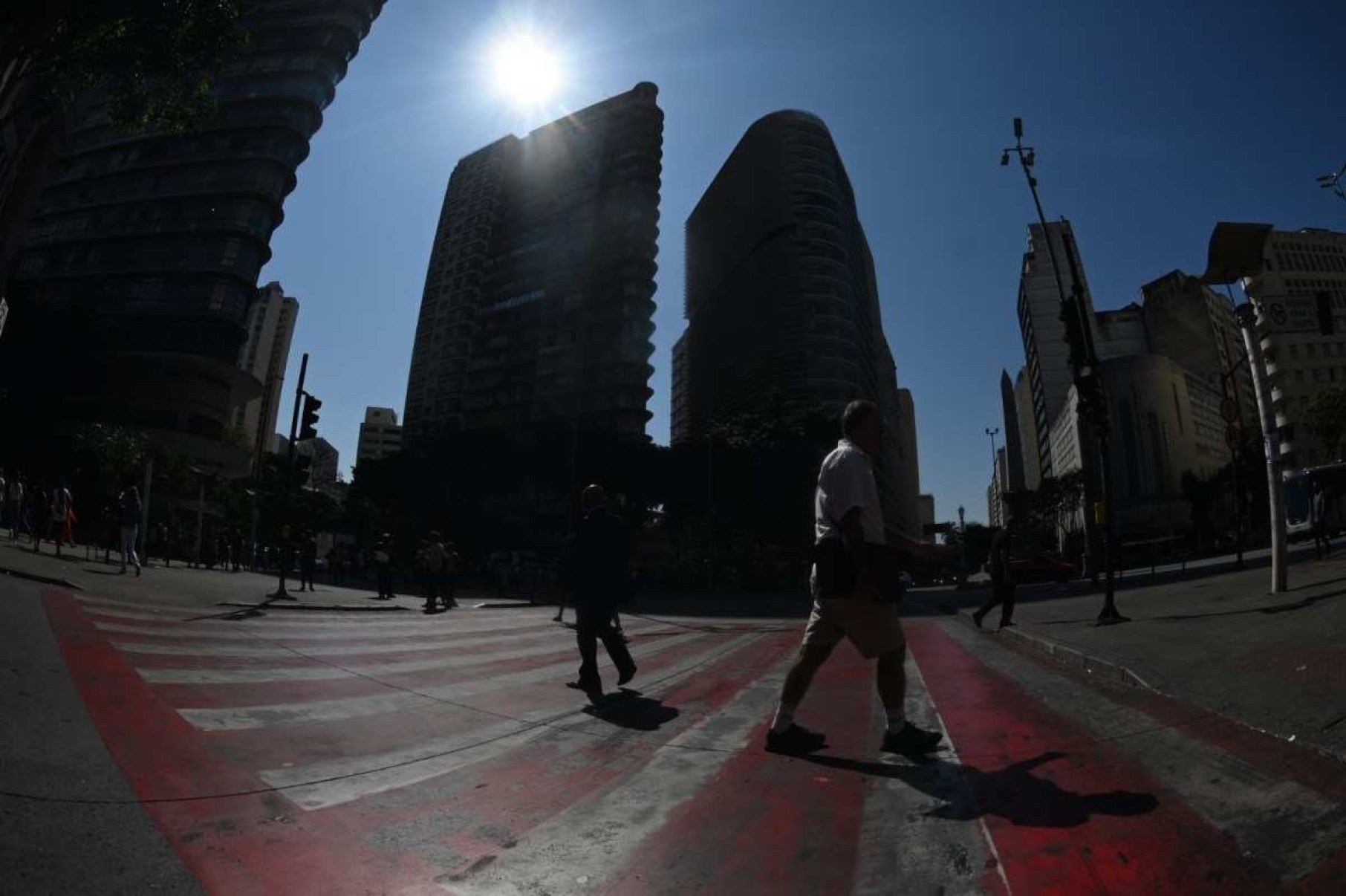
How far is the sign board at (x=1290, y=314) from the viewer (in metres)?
7.97

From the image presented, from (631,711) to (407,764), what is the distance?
5.42 ft

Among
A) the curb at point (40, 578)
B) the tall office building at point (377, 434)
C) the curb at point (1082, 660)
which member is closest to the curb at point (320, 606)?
the curb at point (40, 578)

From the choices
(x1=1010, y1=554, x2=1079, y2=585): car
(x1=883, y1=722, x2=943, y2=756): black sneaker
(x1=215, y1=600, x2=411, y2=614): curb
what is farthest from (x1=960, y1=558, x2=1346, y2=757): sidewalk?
(x1=1010, y1=554, x2=1079, y2=585): car

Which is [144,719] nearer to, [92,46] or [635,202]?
[92,46]

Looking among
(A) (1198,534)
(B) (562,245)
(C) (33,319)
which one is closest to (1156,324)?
(A) (1198,534)

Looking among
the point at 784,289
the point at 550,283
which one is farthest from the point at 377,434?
the point at 784,289

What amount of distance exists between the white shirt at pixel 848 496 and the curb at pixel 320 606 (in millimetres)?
10072

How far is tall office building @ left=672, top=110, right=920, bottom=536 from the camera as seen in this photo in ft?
280

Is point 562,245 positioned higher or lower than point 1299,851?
higher

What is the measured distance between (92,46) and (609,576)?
13939 millimetres

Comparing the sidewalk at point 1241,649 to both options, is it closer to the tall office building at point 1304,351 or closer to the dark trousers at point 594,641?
the dark trousers at point 594,641

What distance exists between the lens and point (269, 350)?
10838 centimetres

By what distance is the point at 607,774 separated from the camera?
9.26 ft

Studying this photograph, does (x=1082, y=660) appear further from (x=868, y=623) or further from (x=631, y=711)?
(x=631, y=711)
